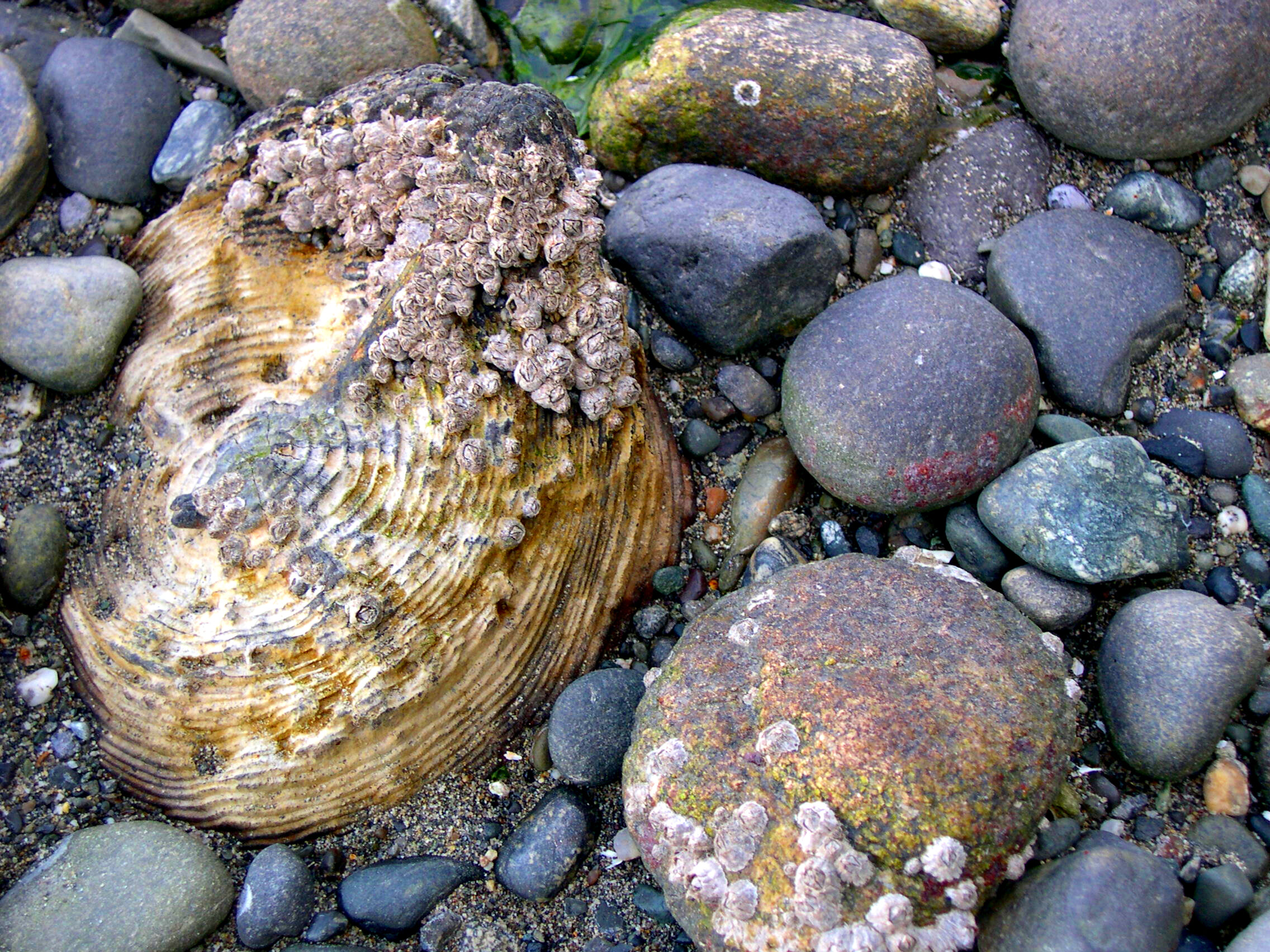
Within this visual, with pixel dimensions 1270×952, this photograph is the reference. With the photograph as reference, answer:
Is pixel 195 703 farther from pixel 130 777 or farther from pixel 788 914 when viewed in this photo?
pixel 788 914

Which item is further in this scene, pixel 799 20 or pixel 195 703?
pixel 799 20

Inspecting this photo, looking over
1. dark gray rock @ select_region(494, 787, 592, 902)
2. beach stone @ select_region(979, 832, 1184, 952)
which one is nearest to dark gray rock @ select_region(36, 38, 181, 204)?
dark gray rock @ select_region(494, 787, 592, 902)

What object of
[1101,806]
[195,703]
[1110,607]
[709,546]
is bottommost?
[1101,806]

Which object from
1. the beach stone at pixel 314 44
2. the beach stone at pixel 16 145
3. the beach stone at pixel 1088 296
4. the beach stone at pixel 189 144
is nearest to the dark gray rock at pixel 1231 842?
the beach stone at pixel 1088 296

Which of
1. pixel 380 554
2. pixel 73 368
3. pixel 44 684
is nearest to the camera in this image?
pixel 380 554

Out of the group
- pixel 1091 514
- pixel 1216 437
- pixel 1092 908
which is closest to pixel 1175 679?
pixel 1091 514

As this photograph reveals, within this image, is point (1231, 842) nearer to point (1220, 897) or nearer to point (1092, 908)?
point (1220, 897)

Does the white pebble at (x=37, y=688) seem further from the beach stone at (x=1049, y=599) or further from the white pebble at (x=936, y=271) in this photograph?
the white pebble at (x=936, y=271)

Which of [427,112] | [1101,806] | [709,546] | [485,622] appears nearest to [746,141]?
[427,112]
